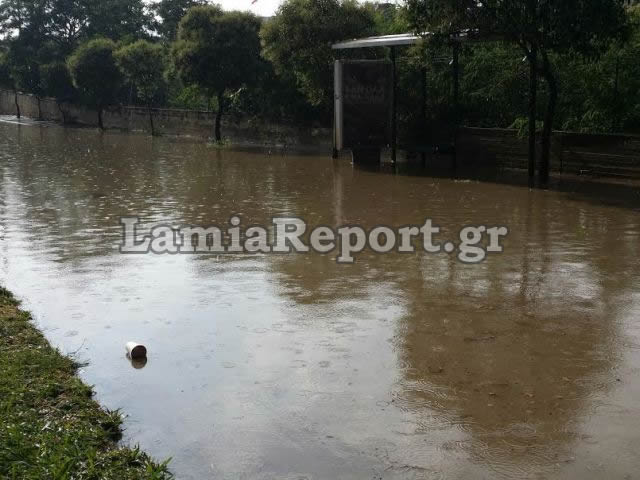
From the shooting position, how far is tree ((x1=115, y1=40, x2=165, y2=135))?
3672 cm

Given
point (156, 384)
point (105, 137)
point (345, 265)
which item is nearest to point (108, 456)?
point (156, 384)

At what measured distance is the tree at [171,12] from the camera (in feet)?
160

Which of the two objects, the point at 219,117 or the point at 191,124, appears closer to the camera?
the point at 219,117

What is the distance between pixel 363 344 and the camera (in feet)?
22.5

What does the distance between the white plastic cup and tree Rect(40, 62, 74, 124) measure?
4371cm

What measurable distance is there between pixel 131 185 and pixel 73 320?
11010mm

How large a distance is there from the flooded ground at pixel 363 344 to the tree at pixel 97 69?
2881cm

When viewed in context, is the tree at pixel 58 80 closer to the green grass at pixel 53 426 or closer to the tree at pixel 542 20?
the tree at pixel 542 20

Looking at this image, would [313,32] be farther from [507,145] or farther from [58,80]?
[58,80]

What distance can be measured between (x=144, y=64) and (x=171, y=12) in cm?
1356

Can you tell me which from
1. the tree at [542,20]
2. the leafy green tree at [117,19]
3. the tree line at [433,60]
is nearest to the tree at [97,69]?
the tree line at [433,60]

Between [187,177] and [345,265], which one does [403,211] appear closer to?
[345,265]

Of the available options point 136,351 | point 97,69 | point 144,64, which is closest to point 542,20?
point 136,351

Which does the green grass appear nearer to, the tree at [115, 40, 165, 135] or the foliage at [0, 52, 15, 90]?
the tree at [115, 40, 165, 135]
